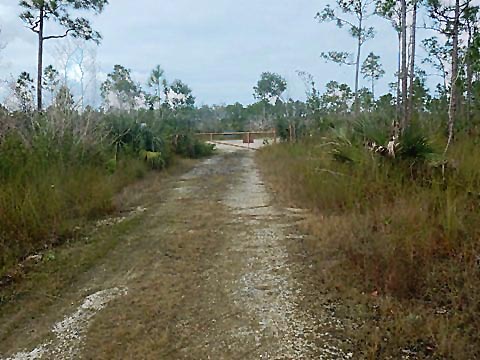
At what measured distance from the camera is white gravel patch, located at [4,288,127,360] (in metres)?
3.11

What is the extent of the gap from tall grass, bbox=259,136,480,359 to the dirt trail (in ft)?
1.51

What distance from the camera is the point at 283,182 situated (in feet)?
36.0

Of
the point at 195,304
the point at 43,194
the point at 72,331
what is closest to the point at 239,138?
the point at 43,194

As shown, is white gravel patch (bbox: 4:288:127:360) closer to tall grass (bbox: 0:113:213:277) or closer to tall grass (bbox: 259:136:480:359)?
tall grass (bbox: 0:113:213:277)

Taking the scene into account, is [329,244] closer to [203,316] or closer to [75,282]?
[203,316]

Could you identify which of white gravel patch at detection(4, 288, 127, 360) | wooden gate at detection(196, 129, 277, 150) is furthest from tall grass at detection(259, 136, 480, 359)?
wooden gate at detection(196, 129, 277, 150)

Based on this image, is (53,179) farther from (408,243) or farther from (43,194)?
(408,243)

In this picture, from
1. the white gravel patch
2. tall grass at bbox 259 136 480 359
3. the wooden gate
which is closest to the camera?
the white gravel patch

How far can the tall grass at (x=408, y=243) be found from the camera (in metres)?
3.28

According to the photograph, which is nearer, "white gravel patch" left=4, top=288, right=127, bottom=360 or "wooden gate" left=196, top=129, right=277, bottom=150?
"white gravel patch" left=4, top=288, right=127, bottom=360

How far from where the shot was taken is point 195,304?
3.91 meters

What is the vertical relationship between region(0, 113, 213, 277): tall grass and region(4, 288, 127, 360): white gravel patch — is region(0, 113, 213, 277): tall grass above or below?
above

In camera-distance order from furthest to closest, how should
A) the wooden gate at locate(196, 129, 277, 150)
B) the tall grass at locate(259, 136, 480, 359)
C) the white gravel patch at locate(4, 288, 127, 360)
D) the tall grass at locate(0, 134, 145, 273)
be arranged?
1. the wooden gate at locate(196, 129, 277, 150)
2. the tall grass at locate(0, 134, 145, 273)
3. the tall grass at locate(259, 136, 480, 359)
4. the white gravel patch at locate(4, 288, 127, 360)

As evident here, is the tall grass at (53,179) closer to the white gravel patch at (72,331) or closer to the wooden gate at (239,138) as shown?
the white gravel patch at (72,331)
